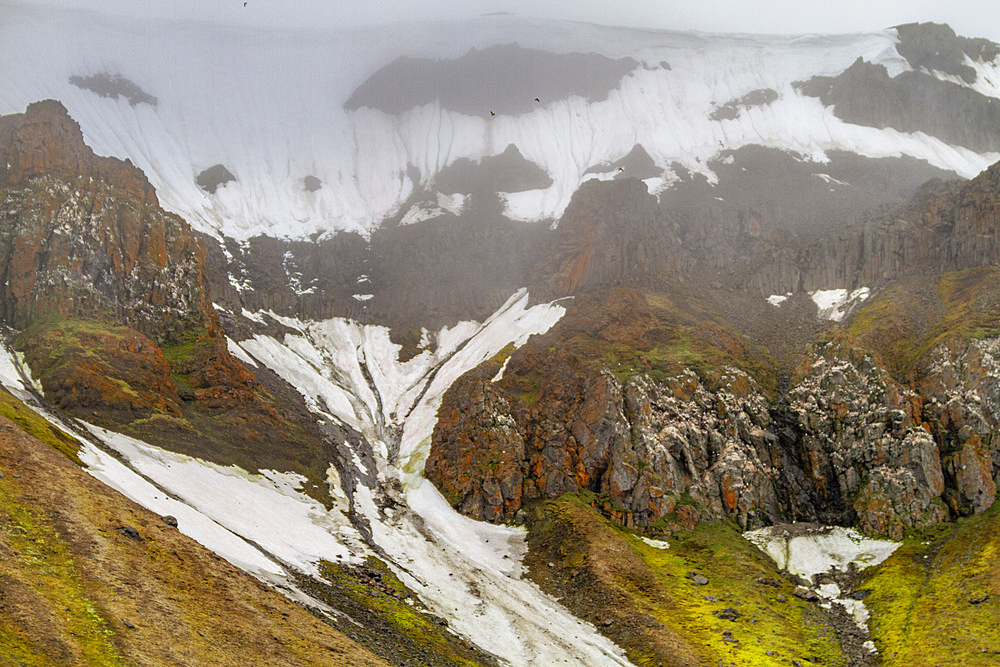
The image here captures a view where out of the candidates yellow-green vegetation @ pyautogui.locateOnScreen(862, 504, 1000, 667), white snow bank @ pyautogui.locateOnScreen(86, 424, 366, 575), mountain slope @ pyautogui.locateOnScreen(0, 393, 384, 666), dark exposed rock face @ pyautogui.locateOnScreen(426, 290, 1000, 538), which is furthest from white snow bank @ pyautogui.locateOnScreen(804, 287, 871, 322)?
mountain slope @ pyautogui.locateOnScreen(0, 393, 384, 666)

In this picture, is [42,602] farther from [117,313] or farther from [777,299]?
[777,299]

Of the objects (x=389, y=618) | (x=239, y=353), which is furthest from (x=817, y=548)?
(x=239, y=353)

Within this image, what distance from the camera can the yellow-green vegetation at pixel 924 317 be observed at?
114562mm

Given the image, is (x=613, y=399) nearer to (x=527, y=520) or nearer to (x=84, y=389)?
(x=527, y=520)

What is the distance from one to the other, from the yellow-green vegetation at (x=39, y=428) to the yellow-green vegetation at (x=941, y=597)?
87357 millimetres

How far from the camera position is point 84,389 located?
103500mm

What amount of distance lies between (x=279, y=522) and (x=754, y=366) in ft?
302

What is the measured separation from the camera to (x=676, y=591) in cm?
8531

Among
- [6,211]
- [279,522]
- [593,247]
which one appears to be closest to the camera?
[279,522]

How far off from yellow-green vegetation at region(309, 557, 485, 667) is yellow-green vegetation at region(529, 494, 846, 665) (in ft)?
64.8

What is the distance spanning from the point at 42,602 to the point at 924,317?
141 m

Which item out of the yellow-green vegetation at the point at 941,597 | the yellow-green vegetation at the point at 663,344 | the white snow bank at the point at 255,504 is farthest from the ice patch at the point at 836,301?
the white snow bank at the point at 255,504

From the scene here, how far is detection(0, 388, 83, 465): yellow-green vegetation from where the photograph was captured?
7169 centimetres

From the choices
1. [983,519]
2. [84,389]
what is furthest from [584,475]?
[84,389]
